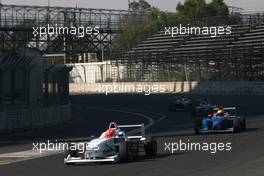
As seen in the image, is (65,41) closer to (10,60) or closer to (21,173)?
(10,60)

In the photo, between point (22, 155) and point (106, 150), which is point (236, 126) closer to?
point (22, 155)

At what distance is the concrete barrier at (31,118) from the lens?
29.0 meters

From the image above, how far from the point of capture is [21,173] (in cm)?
1441

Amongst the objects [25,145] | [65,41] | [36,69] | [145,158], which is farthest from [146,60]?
[145,158]

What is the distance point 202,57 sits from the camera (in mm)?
68938

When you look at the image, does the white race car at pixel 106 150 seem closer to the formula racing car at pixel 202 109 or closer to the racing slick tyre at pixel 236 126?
the racing slick tyre at pixel 236 126

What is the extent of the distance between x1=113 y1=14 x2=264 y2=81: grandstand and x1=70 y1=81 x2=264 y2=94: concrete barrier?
1.17 m

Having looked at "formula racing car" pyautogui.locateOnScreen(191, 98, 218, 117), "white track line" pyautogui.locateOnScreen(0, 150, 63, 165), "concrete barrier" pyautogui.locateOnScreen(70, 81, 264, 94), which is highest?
"white track line" pyautogui.locateOnScreen(0, 150, 63, 165)

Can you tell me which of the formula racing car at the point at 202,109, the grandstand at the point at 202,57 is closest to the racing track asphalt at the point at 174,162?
the formula racing car at the point at 202,109

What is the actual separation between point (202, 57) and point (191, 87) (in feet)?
12.5

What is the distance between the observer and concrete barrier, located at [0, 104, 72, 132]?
29.0 m

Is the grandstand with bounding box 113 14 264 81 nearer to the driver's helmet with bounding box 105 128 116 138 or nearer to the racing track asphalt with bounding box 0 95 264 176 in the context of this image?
the racing track asphalt with bounding box 0 95 264 176

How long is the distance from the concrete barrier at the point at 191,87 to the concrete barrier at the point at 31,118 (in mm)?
29607

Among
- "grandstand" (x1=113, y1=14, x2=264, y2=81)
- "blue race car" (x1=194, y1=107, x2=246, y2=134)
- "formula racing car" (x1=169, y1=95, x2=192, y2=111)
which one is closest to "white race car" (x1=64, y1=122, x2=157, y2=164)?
"blue race car" (x1=194, y1=107, x2=246, y2=134)
